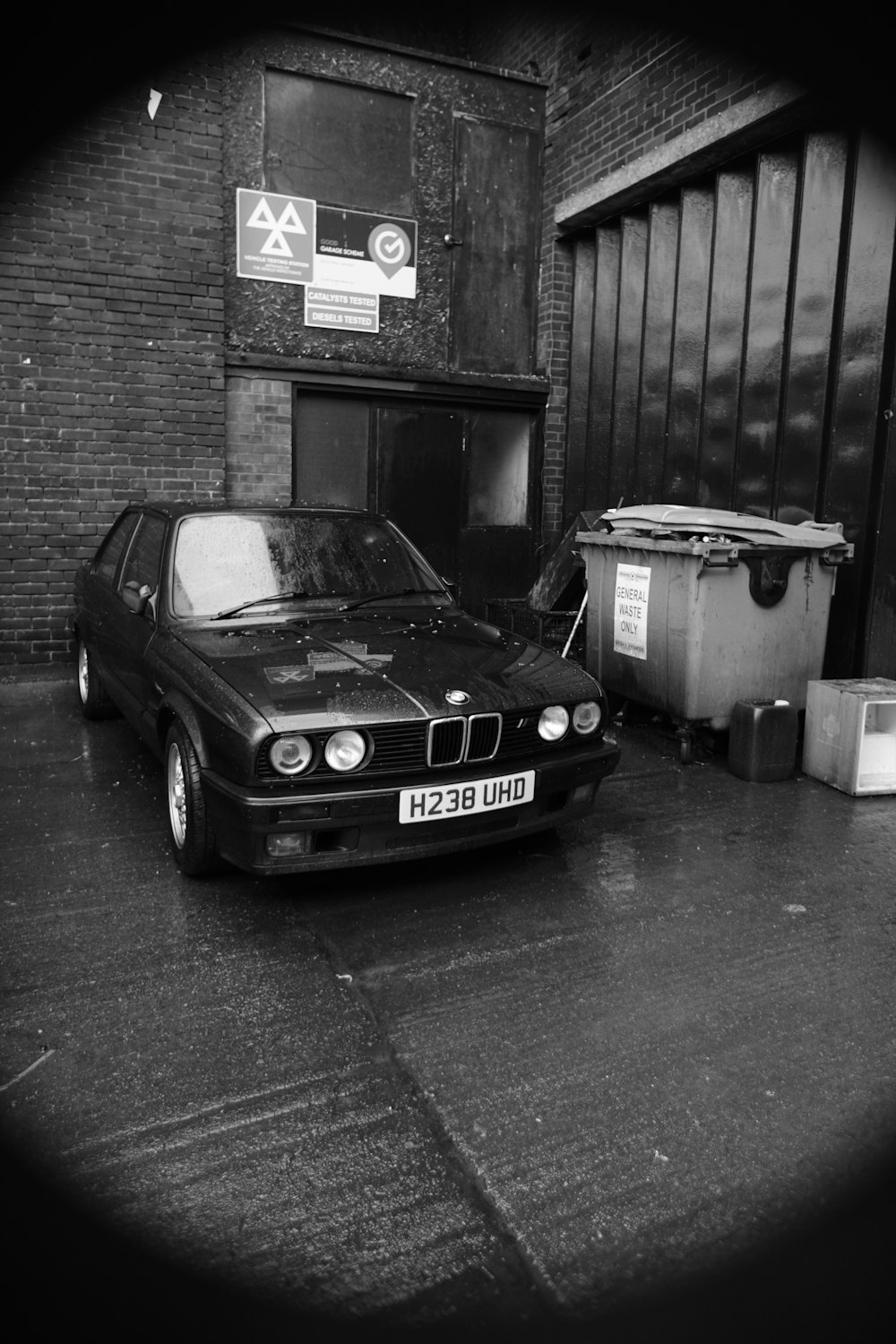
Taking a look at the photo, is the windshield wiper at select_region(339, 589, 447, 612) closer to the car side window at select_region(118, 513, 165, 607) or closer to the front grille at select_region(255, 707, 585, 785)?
the car side window at select_region(118, 513, 165, 607)

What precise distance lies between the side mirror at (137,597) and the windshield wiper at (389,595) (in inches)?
37.8

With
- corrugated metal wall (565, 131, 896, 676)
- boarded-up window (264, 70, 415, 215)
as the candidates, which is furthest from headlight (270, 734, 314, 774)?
boarded-up window (264, 70, 415, 215)

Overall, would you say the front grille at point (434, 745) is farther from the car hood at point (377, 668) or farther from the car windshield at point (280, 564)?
the car windshield at point (280, 564)

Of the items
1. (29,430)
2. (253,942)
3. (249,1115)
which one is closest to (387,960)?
(253,942)

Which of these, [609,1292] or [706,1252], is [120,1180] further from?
[706,1252]

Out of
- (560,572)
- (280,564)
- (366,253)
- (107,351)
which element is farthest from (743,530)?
(107,351)

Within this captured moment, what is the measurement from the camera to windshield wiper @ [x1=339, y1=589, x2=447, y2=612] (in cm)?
455

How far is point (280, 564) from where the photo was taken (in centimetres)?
459

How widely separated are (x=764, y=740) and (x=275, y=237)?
21.1 ft

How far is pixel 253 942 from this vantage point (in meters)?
3.37

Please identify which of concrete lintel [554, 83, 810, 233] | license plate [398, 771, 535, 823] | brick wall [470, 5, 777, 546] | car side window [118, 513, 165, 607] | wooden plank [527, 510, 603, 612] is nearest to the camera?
license plate [398, 771, 535, 823]

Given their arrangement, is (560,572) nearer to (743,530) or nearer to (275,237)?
(743,530)

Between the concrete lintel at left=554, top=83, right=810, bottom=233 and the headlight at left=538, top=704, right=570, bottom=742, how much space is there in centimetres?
390

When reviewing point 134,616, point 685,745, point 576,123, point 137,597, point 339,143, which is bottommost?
point 685,745
